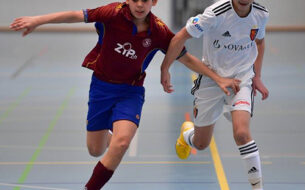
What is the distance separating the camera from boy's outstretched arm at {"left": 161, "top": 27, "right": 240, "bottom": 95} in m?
4.82

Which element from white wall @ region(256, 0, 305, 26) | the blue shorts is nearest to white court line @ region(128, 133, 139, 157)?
the blue shorts

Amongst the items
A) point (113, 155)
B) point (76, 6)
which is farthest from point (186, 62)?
point (76, 6)

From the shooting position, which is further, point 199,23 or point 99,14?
point 199,23

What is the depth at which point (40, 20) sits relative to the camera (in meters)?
4.49

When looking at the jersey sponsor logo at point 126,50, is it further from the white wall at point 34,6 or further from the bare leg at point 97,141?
the white wall at point 34,6

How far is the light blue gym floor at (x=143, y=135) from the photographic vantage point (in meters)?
5.79

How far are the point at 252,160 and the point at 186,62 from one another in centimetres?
100

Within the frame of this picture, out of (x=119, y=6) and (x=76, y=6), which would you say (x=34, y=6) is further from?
(x=119, y=6)

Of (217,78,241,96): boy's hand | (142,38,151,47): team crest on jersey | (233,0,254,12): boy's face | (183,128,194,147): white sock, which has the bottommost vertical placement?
(183,128,194,147): white sock

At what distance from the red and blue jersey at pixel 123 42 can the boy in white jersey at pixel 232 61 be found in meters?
0.15

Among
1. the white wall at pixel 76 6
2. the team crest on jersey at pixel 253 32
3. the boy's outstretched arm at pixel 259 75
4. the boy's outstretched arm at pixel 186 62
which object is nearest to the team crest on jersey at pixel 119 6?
the boy's outstretched arm at pixel 186 62

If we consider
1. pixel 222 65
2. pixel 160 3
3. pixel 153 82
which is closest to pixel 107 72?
pixel 222 65

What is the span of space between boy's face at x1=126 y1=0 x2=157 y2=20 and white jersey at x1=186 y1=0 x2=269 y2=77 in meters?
0.41

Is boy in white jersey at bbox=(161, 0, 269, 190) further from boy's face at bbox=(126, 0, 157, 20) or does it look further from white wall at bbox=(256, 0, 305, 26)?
white wall at bbox=(256, 0, 305, 26)
